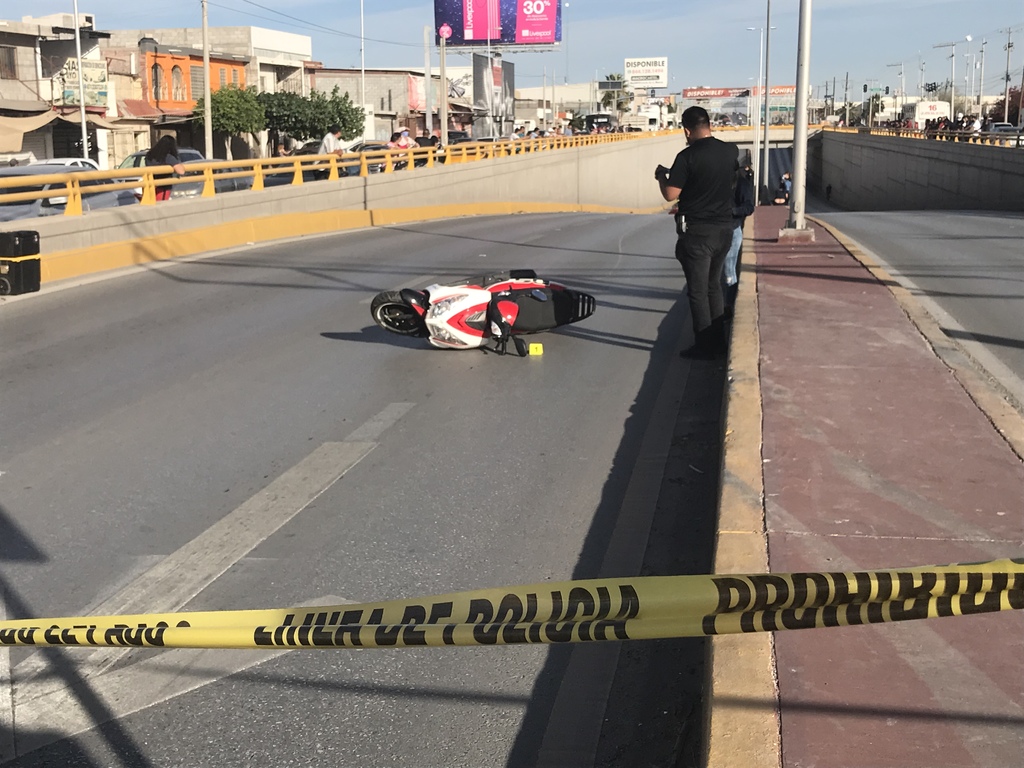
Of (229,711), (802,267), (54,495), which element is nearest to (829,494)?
(229,711)

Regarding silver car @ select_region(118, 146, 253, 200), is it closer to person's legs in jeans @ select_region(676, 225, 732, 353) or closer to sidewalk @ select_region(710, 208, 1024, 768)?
person's legs in jeans @ select_region(676, 225, 732, 353)

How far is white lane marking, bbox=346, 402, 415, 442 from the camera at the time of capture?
761 centimetres

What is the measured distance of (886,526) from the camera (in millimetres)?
4812

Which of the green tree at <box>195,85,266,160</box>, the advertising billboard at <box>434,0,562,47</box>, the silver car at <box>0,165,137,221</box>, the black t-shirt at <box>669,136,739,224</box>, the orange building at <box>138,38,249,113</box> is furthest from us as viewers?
the advertising billboard at <box>434,0,562,47</box>

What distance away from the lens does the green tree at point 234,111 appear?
5712 centimetres

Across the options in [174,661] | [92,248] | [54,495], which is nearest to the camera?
[174,661]

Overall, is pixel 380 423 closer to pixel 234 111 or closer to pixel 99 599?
pixel 99 599

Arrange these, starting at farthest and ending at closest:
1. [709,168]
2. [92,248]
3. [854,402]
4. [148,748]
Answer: [92,248] < [709,168] < [854,402] < [148,748]

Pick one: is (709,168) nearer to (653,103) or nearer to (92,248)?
(92,248)

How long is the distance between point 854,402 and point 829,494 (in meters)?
1.89

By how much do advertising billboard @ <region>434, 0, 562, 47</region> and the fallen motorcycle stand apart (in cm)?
6639

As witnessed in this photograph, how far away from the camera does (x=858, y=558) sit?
443 centimetres

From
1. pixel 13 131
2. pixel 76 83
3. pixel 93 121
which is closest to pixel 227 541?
pixel 13 131

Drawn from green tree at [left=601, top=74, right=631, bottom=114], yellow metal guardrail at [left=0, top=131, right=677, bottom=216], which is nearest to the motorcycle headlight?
yellow metal guardrail at [left=0, top=131, right=677, bottom=216]
